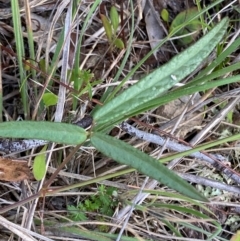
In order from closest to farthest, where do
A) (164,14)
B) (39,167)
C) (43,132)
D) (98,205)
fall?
(43,132)
(39,167)
(98,205)
(164,14)

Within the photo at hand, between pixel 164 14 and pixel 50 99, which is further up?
pixel 164 14

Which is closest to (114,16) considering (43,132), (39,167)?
(39,167)

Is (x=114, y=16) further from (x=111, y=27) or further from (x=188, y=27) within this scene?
(x=188, y=27)

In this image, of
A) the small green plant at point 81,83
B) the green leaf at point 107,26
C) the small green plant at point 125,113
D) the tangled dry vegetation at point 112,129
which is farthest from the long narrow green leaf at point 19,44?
the small green plant at point 125,113

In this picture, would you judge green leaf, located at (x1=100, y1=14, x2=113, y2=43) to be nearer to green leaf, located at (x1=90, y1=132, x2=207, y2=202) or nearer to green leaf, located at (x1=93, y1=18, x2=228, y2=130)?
green leaf, located at (x1=93, y1=18, x2=228, y2=130)

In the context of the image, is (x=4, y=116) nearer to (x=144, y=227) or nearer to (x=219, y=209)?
(x=144, y=227)

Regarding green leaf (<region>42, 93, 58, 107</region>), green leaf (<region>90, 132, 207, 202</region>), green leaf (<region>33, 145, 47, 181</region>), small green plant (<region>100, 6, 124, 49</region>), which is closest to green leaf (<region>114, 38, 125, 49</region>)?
A: small green plant (<region>100, 6, 124, 49</region>)

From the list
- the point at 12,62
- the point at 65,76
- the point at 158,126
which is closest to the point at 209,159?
the point at 158,126
